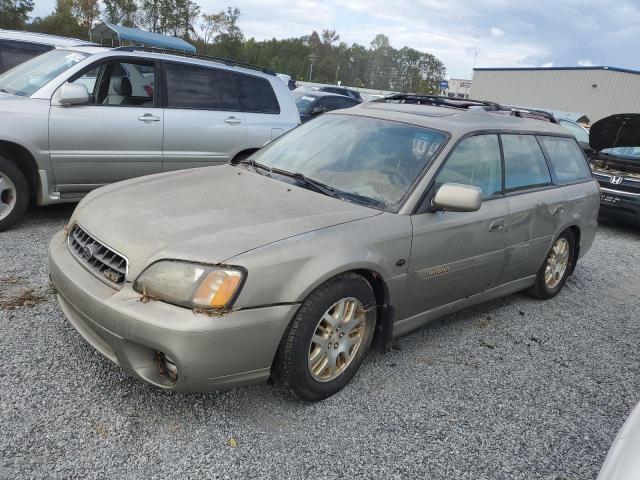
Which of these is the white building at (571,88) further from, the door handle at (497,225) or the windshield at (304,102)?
the door handle at (497,225)

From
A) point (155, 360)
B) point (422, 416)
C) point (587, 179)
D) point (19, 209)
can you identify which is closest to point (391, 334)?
point (422, 416)

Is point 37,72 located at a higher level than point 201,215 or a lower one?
higher

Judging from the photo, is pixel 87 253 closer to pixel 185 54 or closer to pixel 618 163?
pixel 185 54

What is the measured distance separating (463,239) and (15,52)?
22.3 ft

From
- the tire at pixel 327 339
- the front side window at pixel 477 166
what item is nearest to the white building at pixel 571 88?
the front side window at pixel 477 166

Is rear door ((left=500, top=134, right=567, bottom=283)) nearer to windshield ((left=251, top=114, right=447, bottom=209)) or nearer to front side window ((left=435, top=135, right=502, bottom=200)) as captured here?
front side window ((left=435, top=135, right=502, bottom=200))

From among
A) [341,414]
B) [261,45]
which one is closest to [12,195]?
[341,414]

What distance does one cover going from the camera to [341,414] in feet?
8.80

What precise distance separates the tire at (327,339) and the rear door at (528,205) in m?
1.49

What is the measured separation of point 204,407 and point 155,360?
44cm

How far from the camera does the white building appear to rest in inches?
1355

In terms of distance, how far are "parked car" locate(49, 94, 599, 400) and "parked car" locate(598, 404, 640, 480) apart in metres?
1.34

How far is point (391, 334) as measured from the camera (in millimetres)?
3029

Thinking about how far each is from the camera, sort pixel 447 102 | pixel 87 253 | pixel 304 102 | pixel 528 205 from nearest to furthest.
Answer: pixel 87 253, pixel 528 205, pixel 447 102, pixel 304 102
